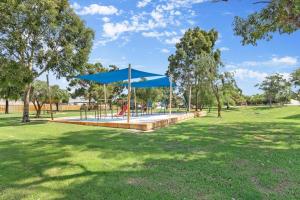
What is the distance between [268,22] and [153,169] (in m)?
6.79

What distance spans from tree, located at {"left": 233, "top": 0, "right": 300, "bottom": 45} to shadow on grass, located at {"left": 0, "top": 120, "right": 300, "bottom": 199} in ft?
10.3

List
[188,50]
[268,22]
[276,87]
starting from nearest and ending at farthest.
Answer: [268,22]
[188,50]
[276,87]

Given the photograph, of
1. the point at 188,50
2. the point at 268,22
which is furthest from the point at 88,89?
the point at 268,22

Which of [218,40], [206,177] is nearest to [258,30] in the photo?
[206,177]

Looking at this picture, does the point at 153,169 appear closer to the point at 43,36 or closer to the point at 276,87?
the point at 43,36

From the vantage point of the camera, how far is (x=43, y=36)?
45.5 ft

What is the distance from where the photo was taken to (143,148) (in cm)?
641

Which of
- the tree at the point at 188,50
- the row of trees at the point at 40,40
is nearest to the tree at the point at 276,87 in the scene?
the tree at the point at 188,50

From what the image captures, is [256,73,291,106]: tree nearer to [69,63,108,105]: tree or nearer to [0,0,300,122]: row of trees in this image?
[69,63,108,105]: tree

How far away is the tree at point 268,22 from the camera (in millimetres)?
7540

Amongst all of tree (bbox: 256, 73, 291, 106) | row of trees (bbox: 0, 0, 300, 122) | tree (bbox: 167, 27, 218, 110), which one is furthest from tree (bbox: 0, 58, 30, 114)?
tree (bbox: 256, 73, 291, 106)

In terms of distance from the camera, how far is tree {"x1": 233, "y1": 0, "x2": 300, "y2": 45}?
754 centimetres

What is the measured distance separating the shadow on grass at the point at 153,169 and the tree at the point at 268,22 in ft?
10.3

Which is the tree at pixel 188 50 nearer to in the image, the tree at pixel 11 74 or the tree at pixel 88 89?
the tree at pixel 88 89
